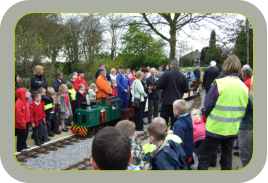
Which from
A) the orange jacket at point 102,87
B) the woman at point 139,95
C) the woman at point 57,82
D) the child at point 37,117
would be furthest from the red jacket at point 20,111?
the woman at point 139,95

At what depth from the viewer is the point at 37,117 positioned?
5258 mm

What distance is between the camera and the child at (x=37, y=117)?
5195mm

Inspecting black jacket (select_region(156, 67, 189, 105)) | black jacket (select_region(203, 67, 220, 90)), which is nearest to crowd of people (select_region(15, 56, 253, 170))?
black jacket (select_region(156, 67, 189, 105))

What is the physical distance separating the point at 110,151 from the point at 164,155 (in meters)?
1.25

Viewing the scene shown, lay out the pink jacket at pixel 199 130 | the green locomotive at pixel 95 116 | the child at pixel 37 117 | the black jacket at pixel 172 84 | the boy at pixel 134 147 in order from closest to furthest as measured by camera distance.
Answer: the boy at pixel 134 147 < the pink jacket at pixel 199 130 < the black jacket at pixel 172 84 < the child at pixel 37 117 < the green locomotive at pixel 95 116

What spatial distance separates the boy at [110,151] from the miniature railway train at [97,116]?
4.84 meters

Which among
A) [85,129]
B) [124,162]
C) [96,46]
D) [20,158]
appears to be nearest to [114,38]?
[96,46]

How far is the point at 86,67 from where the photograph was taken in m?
17.4

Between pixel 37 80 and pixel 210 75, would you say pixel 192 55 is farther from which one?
pixel 37 80

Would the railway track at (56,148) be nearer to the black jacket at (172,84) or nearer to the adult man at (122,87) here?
the black jacket at (172,84)

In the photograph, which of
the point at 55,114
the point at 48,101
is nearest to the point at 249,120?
the point at 48,101

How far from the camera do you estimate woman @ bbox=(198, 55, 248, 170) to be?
2.92 meters

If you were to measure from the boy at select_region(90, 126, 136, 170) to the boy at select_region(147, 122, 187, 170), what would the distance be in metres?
1.11

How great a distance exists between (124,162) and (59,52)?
17.3m
